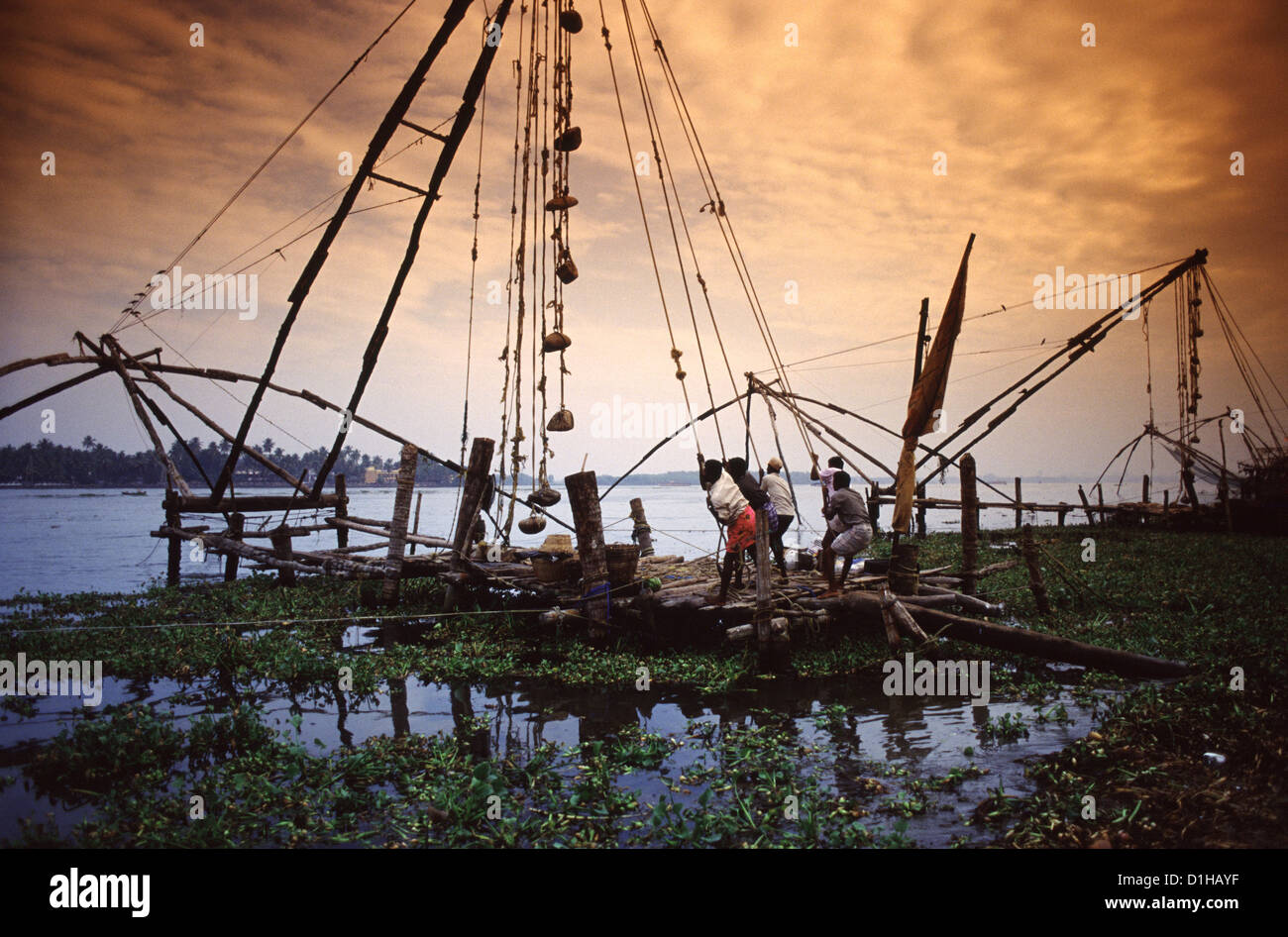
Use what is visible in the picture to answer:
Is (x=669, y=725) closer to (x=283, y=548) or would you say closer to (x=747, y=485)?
(x=747, y=485)

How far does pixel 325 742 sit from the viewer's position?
733cm

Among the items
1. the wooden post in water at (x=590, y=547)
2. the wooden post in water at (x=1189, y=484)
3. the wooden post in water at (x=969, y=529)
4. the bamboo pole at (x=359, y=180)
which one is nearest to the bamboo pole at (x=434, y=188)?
the bamboo pole at (x=359, y=180)

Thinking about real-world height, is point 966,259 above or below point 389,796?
above

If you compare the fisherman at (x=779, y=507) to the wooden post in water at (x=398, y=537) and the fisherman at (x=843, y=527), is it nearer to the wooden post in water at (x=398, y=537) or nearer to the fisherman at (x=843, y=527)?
the fisherman at (x=843, y=527)

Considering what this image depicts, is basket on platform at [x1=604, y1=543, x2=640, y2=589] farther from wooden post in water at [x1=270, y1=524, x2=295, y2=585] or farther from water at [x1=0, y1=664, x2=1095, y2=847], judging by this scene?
wooden post in water at [x1=270, y1=524, x2=295, y2=585]

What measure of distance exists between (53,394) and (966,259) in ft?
62.1

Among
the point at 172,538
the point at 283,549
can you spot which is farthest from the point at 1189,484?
the point at 172,538

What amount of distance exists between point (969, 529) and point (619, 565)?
Answer: 258 inches

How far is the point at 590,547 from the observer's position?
414 inches

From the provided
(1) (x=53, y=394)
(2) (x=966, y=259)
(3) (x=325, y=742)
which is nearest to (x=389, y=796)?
(3) (x=325, y=742)

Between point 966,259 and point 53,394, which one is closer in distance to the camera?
point 966,259

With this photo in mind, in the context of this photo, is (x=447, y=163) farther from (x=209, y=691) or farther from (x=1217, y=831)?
(x=1217, y=831)

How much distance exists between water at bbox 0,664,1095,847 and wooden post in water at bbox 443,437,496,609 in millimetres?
3365
